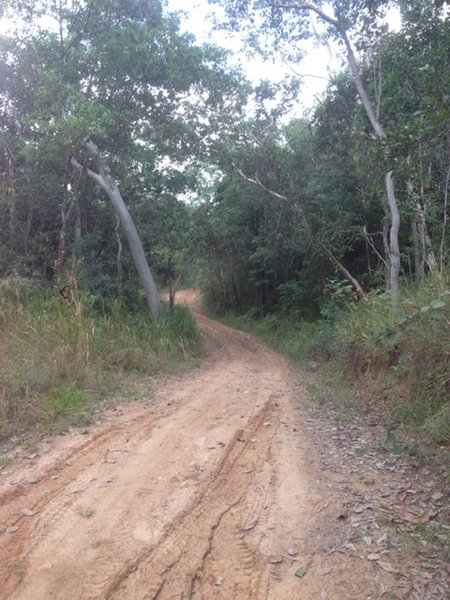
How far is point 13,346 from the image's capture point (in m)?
7.86

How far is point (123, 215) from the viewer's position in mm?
12359

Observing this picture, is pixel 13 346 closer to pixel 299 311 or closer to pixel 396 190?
pixel 396 190

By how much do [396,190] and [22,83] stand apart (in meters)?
8.90

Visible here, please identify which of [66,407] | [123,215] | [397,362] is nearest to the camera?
[66,407]

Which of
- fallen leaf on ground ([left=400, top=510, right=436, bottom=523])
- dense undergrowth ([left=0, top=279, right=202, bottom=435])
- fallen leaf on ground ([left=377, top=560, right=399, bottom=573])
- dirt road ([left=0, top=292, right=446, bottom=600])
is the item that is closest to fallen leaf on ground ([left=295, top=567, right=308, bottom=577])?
dirt road ([left=0, top=292, right=446, bottom=600])

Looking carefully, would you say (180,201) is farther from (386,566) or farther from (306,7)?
(386,566)

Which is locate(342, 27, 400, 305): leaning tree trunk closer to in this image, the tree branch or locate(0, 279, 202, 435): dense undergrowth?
the tree branch

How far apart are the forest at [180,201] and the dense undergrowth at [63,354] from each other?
1.4 inches

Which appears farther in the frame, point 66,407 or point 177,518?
point 66,407

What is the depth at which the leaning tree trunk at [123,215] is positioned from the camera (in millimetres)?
11859

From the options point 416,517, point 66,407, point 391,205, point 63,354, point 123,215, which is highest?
point 123,215

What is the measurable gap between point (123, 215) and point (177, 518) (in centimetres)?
972

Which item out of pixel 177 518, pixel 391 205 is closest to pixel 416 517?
pixel 177 518

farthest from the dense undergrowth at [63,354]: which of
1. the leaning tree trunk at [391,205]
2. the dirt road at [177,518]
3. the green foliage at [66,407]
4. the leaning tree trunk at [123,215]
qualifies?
the leaning tree trunk at [391,205]
